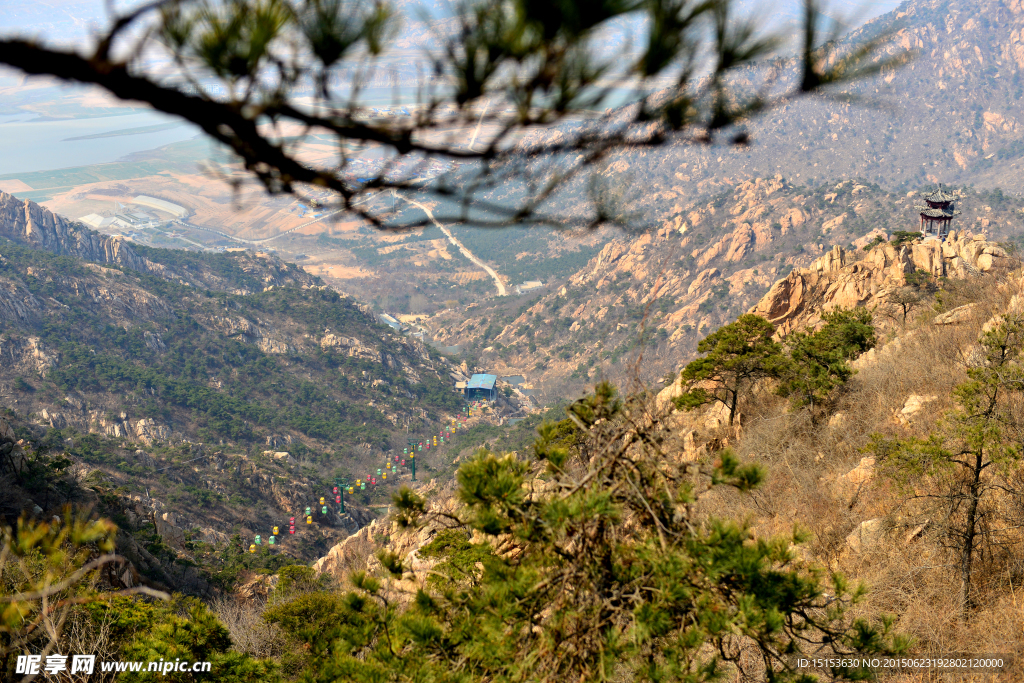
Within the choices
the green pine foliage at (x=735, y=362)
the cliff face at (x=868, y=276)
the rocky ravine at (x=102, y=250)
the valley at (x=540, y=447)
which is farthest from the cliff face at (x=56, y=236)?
the green pine foliage at (x=735, y=362)

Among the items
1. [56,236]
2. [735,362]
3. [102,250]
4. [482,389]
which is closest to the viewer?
[735,362]

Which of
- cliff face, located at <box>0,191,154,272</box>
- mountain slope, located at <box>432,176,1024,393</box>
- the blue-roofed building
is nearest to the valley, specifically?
mountain slope, located at <box>432,176,1024,393</box>

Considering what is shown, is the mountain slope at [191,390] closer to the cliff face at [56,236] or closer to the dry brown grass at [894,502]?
the cliff face at [56,236]

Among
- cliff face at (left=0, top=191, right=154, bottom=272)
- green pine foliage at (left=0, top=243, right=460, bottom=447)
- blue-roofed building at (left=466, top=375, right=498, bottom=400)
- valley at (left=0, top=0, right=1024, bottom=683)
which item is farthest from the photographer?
cliff face at (left=0, top=191, right=154, bottom=272)

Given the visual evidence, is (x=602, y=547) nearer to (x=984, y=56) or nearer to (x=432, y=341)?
(x=432, y=341)

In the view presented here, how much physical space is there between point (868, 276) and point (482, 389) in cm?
5040

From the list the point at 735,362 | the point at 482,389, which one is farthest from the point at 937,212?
the point at 482,389

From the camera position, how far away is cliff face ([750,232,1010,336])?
24.4 metres

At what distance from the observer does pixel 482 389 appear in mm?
71500

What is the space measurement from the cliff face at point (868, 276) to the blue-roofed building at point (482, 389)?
1848 inches

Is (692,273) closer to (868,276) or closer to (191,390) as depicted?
(868,276)

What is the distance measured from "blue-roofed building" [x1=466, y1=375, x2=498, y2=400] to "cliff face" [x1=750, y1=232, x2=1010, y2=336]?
4695 cm

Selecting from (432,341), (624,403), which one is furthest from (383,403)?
(624,403)

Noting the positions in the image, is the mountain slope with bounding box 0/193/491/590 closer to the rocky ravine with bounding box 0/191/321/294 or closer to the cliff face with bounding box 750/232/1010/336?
the rocky ravine with bounding box 0/191/321/294
